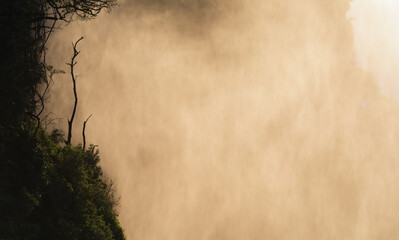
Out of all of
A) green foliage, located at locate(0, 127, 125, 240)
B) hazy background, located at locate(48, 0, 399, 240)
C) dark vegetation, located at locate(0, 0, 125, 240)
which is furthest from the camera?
hazy background, located at locate(48, 0, 399, 240)

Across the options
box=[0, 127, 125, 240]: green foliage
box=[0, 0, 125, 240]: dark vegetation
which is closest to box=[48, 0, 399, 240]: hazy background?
box=[0, 127, 125, 240]: green foliage

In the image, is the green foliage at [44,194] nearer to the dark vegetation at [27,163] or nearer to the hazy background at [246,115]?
the dark vegetation at [27,163]

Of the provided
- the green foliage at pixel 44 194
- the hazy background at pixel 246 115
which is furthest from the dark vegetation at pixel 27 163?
the hazy background at pixel 246 115

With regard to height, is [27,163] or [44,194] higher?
[27,163]

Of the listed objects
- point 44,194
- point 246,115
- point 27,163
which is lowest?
point 44,194

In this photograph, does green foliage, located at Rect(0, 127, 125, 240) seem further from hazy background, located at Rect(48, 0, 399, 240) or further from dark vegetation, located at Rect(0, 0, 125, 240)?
hazy background, located at Rect(48, 0, 399, 240)

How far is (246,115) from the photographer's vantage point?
6491 inches

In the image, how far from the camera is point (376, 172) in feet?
474

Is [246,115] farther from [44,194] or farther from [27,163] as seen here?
[27,163]

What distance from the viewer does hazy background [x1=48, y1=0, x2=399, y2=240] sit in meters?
138

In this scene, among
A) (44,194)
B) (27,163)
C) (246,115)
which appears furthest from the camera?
(246,115)

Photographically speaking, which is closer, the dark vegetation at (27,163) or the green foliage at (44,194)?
the dark vegetation at (27,163)

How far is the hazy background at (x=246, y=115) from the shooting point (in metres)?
138

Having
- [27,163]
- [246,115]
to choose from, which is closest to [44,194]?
[27,163]
